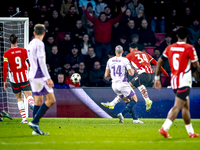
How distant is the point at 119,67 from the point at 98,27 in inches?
165

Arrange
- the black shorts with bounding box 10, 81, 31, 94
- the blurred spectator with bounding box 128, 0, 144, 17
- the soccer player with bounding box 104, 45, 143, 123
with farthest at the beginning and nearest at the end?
the blurred spectator with bounding box 128, 0, 144, 17 → the soccer player with bounding box 104, 45, 143, 123 → the black shorts with bounding box 10, 81, 31, 94

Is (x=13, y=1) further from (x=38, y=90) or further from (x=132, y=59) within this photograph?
(x=38, y=90)

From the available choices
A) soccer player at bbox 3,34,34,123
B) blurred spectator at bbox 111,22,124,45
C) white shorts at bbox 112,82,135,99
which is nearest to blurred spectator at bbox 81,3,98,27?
blurred spectator at bbox 111,22,124,45

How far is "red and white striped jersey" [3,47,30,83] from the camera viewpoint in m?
8.38

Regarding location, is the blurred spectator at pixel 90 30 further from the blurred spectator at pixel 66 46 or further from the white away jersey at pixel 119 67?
the white away jersey at pixel 119 67

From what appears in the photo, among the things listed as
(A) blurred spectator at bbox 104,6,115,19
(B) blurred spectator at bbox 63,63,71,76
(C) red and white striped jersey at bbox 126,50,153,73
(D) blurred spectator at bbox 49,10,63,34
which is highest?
(A) blurred spectator at bbox 104,6,115,19

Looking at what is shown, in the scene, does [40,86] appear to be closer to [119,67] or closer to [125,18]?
[119,67]

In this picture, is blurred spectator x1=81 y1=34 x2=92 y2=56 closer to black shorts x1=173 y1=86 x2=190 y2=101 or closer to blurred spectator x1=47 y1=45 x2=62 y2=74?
blurred spectator x1=47 y1=45 x2=62 y2=74

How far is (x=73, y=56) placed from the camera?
12289mm

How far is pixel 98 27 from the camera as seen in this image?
41.8 ft

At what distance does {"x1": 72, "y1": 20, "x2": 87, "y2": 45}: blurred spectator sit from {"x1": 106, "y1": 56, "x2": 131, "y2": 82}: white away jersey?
398 cm

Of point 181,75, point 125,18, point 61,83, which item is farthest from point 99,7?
point 181,75

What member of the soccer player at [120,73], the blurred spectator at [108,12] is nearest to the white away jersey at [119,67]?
the soccer player at [120,73]

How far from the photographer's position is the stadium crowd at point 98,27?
478 inches
